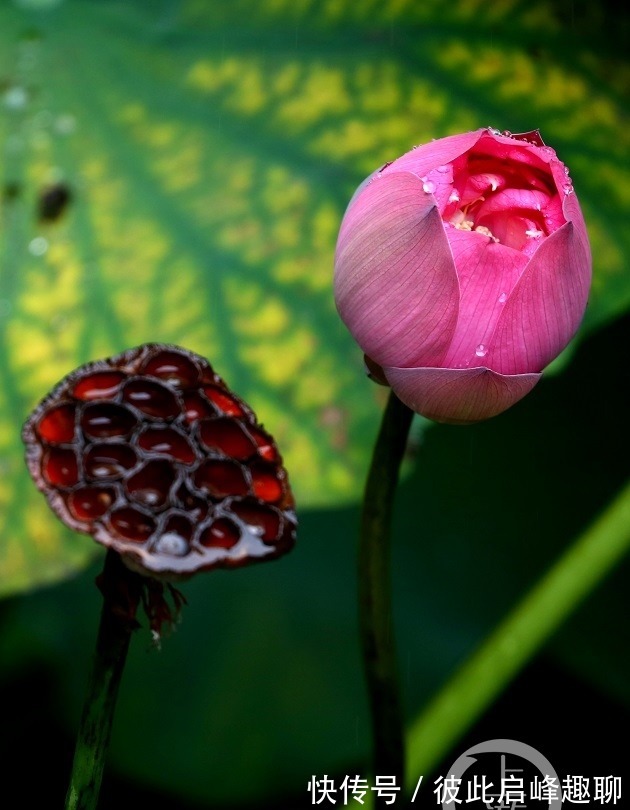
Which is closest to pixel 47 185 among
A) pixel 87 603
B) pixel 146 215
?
pixel 146 215

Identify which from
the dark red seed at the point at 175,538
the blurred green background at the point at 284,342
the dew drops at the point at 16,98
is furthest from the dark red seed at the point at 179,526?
the dew drops at the point at 16,98

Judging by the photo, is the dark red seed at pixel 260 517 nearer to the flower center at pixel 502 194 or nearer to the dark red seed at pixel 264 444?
the dark red seed at pixel 264 444

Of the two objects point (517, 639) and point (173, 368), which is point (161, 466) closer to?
point (173, 368)

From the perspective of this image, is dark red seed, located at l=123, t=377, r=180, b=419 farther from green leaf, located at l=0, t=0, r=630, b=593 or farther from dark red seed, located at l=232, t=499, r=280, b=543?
green leaf, located at l=0, t=0, r=630, b=593

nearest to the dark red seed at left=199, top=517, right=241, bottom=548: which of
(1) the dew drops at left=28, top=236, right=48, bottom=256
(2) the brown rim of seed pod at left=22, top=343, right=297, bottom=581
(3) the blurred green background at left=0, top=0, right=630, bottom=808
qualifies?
(2) the brown rim of seed pod at left=22, top=343, right=297, bottom=581

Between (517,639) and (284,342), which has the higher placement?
(284,342)

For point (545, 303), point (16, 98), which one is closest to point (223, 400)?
point (545, 303)

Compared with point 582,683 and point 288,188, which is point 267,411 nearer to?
point 288,188
